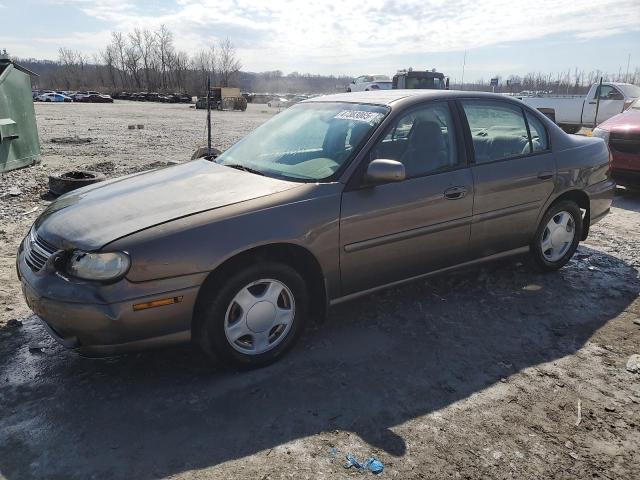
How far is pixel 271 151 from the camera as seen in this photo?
3.83m

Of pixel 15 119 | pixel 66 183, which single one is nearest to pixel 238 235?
pixel 66 183

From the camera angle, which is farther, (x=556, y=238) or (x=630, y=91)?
(x=630, y=91)

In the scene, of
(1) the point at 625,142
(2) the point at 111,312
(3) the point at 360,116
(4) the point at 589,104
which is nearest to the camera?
(2) the point at 111,312

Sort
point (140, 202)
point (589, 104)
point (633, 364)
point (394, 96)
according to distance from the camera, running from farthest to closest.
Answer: point (589, 104) < point (394, 96) < point (633, 364) < point (140, 202)

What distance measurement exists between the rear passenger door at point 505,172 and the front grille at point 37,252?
2925 millimetres

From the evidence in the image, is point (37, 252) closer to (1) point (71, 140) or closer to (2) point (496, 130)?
(2) point (496, 130)

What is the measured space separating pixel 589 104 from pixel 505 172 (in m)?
16.6

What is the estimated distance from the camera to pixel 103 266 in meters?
2.69

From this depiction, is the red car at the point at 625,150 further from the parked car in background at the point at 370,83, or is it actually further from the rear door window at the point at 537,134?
the parked car in background at the point at 370,83

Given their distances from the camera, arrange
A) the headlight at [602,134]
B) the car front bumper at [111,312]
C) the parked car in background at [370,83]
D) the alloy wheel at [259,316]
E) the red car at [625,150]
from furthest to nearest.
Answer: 1. the parked car in background at [370,83]
2. the headlight at [602,134]
3. the red car at [625,150]
4. the alloy wheel at [259,316]
5. the car front bumper at [111,312]

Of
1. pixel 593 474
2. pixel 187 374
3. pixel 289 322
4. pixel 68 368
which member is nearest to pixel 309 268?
pixel 289 322

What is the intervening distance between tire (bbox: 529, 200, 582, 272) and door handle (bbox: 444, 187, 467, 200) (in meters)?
1.10

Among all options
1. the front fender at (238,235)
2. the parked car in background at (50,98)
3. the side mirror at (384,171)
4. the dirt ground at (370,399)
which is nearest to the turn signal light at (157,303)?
the front fender at (238,235)

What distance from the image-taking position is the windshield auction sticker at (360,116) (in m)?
3.61
